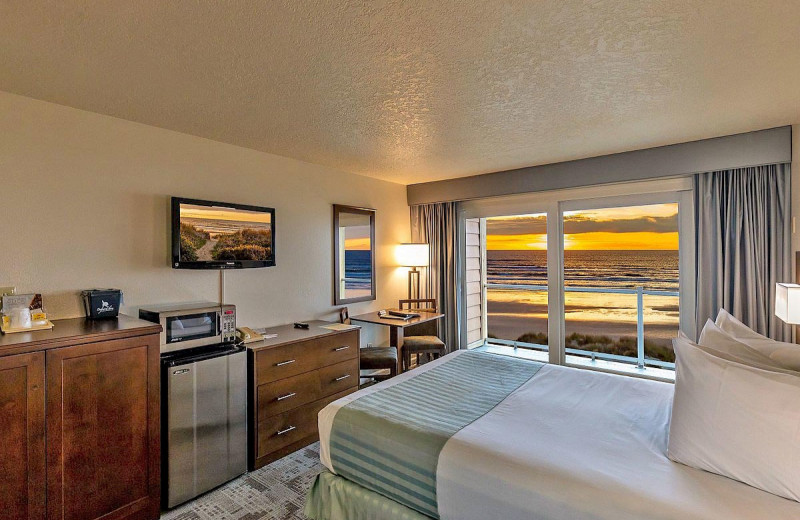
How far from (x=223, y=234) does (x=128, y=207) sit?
0.65 m

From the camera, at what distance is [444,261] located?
4.91m

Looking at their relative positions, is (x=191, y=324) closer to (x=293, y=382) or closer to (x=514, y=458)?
(x=293, y=382)

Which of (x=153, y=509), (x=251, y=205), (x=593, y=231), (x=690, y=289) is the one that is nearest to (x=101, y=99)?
(x=251, y=205)

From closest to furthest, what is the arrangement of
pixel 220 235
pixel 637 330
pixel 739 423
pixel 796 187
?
1. pixel 739 423
2. pixel 796 187
3. pixel 220 235
4. pixel 637 330

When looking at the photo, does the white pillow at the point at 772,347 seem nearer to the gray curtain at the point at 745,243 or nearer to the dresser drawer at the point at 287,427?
the gray curtain at the point at 745,243

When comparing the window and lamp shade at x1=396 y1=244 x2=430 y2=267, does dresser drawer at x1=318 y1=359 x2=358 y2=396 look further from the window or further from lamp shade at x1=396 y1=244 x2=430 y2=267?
the window

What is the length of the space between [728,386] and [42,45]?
3276mm

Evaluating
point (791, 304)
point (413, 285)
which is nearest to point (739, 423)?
point (791, 304)

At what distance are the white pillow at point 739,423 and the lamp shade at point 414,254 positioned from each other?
10.8 feet

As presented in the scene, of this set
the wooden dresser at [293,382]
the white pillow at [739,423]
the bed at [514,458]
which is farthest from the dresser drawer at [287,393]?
the white pillow at [739,423]

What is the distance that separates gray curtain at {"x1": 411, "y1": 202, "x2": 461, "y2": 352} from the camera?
4.80 m

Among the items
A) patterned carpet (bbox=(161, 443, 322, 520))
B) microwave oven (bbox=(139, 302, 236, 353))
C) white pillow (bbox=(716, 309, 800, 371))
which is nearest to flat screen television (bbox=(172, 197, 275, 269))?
microwave oven (bbox=(139, 302, 236, 353))

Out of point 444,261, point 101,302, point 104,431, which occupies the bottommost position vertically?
point 104,431

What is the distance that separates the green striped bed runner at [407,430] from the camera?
5.55ft
